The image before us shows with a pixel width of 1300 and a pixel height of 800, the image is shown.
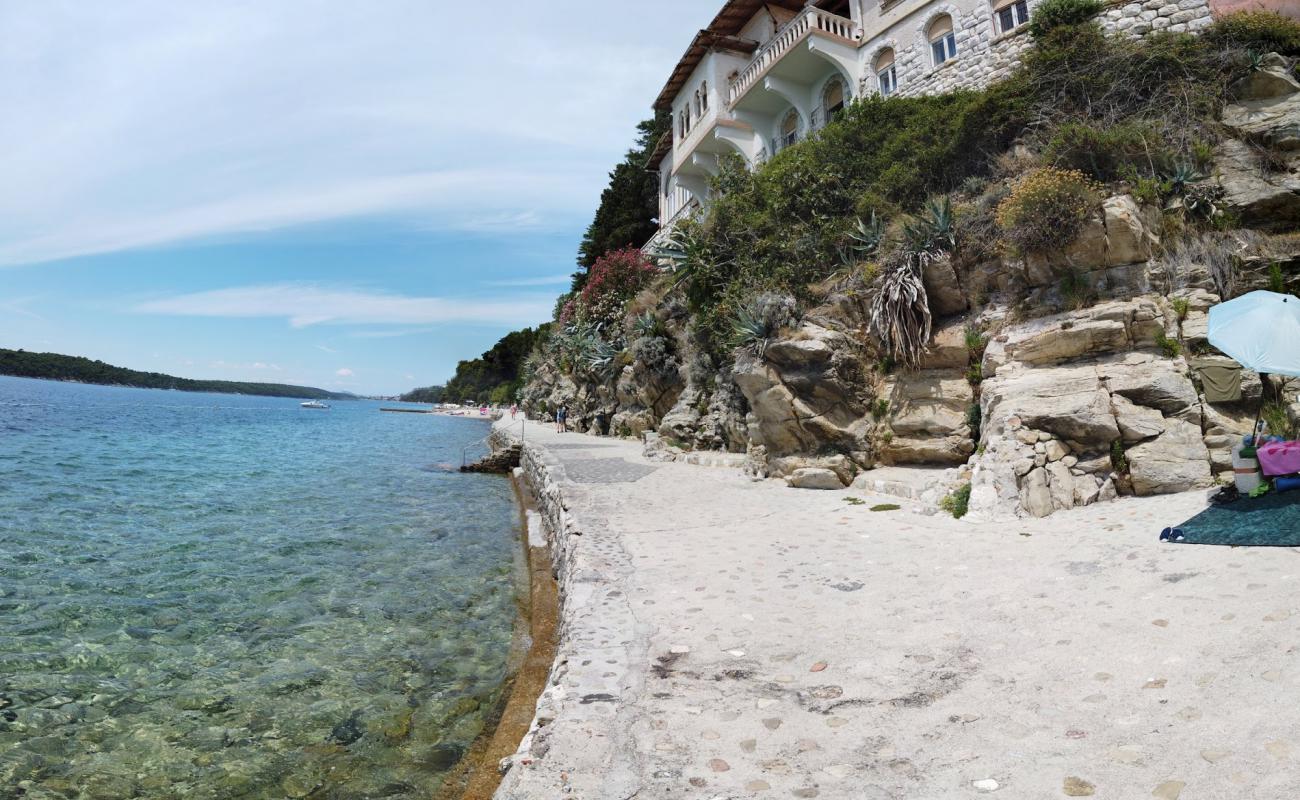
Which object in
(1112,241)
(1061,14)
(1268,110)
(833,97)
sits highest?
(833,97)

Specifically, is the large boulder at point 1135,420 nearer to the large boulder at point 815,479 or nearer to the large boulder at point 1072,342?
the large boulder at point 1072,342

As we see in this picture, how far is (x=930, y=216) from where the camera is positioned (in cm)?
1148

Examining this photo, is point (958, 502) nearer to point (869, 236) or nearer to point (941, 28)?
point (869, 236)

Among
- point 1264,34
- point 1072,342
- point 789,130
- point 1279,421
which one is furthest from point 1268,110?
point 789,130

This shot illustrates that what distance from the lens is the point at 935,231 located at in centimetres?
1133

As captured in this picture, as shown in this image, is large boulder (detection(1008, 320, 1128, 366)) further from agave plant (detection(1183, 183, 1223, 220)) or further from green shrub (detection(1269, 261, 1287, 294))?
agave plant (detection(1183, 183, 1223, 220))

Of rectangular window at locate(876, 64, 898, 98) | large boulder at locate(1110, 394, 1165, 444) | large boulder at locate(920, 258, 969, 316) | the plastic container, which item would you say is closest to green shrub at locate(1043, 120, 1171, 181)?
large boulder at locate(920, 258, 969, 316)

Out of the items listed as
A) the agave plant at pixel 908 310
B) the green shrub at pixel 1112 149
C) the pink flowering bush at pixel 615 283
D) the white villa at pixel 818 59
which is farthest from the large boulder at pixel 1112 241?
the pink flowering bush at pixel 615 283

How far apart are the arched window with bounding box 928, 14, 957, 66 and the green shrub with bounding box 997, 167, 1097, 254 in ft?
32.9

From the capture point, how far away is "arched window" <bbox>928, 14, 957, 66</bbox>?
17.6 m

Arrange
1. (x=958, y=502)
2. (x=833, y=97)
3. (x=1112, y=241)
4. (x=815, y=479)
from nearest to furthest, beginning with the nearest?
(x=958, y=502) < (x=1112, y=241) < (x=815, y=479) < (x=833, y=97)

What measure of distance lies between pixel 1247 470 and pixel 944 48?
16775mm

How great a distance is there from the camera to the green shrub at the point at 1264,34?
1150cm

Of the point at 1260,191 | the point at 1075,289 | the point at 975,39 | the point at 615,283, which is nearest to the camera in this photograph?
the point at 1075,289
